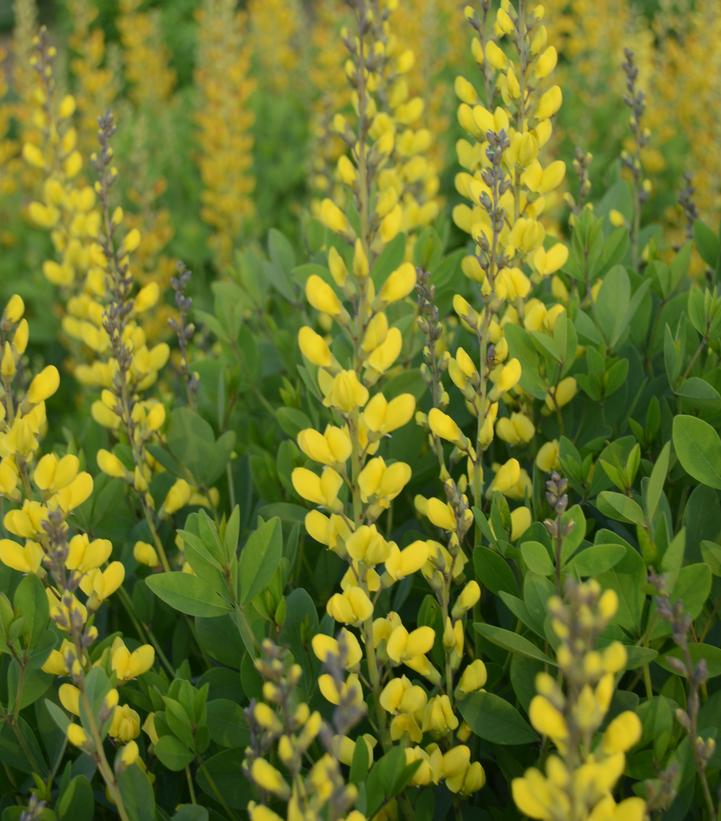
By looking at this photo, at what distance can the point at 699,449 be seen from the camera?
4.72ft

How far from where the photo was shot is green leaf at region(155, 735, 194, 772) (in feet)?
4.51

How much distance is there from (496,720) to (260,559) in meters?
0.38

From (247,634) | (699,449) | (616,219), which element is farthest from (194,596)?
(616,219)

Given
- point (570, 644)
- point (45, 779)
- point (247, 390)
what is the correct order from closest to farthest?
point (570, 644) → point (45, 779) → point (247, 390)

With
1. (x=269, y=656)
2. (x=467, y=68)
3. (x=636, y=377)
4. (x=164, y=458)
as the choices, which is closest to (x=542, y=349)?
(x=636, y=377)

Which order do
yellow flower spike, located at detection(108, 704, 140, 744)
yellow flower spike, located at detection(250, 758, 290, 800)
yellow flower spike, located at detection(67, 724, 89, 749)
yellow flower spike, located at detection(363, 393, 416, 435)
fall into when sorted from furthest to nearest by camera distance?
yellow flower spike, located at detection(108, 704, 140, 744), yellow flower spike, located at detection(363, 393, 416, 435), yellow flower spike, located at detection(67, 724, 89, 749), yellow flower spike, located at detection(250, 758, 290, 800)

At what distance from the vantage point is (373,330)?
1.32 metres

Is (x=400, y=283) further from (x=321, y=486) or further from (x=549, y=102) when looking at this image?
(x=549, y=102)

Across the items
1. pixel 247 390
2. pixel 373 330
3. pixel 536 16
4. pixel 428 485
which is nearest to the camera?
pixel 373 330

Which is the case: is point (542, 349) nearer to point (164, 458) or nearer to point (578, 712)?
point (164, 458)

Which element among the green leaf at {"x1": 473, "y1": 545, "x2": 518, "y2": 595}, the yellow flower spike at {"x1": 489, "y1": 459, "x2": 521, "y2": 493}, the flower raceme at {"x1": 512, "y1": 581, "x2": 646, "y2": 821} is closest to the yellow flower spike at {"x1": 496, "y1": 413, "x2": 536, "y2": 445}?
the yellow flower spike at {"x1": 489, "y1": 459, "x2": 521, "y2": 493}

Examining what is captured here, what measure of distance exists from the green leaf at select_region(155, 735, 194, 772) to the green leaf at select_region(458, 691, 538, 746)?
39 cm

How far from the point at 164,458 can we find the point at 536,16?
101 cm

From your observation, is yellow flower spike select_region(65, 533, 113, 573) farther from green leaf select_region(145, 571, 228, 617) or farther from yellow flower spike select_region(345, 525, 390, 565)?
yellow flower spike select_region(345, 525, 390, 565)
